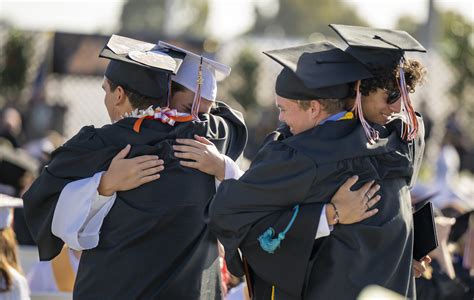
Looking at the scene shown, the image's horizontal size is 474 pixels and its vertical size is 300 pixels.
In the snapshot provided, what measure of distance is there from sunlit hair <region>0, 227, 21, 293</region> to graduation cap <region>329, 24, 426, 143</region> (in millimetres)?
2124

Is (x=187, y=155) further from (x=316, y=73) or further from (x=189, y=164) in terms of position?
(x=316, y=73)

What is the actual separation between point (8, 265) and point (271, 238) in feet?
6.04

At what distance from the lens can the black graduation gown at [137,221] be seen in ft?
14.2

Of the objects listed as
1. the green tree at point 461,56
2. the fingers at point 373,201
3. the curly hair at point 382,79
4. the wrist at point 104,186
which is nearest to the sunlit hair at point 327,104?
the curly hair at point 382,79

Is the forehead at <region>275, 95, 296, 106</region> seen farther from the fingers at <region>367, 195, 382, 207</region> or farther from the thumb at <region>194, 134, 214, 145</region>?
the thumb at <region>194, 134, 214, 145</region>

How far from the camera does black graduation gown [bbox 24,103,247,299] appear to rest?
4.32m

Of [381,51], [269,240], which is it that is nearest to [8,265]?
[269,240]

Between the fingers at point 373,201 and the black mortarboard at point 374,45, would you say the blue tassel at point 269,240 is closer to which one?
the fingers at point 373,201

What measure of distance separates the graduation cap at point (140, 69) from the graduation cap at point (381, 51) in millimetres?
836

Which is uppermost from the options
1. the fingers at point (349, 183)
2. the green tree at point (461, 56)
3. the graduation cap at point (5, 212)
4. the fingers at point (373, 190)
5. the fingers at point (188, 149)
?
the fingers at point (349, 183)

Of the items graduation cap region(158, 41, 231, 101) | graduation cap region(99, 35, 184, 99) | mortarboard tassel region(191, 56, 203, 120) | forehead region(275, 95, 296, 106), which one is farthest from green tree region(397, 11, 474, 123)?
forehead region(275, 95, 296, 106)

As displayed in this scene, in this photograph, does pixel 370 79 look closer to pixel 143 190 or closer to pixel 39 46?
pixel 143 190

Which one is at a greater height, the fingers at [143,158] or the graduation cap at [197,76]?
the graduation cap at [197,76]

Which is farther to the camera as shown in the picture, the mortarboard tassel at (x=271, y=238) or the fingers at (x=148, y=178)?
the fingers at (x=148, y=178)
